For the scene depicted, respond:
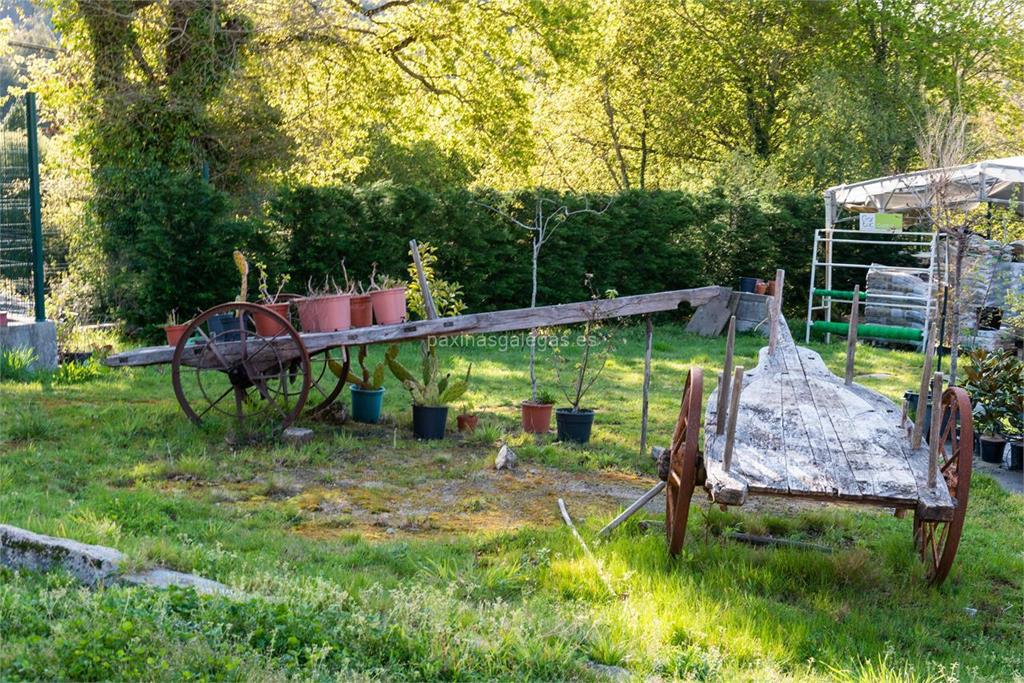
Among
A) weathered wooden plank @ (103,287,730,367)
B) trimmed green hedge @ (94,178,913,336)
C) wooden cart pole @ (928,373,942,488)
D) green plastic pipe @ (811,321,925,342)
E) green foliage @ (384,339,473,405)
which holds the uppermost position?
trimmed green hedge @ (94,178,913,336)

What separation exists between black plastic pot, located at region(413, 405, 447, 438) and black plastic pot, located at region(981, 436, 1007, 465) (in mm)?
4638

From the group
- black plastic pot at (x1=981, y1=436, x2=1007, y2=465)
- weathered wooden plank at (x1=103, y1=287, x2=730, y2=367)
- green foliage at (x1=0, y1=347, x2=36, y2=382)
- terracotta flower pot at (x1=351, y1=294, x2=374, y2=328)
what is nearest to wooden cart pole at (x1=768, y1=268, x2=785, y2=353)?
weathered wooden plank at (x1=103, y1=287, x2=730, y2=367)

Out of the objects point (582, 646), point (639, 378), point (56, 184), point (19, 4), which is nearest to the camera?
point (582, 646)

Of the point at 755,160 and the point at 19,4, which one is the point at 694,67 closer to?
the point at 755,160

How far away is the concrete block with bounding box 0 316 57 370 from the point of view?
10406mm

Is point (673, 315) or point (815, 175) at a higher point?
point (815, 175)

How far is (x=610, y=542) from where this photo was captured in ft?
18.5

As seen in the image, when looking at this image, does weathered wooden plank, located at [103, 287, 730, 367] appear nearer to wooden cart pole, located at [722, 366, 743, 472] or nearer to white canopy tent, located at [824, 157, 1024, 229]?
wooden cart pole, located at [722, 366, 743, 472]

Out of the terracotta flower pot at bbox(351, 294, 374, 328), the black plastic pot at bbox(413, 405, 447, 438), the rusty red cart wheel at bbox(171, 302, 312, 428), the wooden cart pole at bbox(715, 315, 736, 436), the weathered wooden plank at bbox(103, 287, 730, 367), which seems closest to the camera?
the wooden cart pole at bbox(715, 315, 736, 436)

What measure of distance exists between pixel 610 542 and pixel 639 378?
6676 millimetres

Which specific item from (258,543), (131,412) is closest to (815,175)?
(131,412)

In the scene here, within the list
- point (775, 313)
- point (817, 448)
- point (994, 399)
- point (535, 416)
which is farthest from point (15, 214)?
point (994, 399)

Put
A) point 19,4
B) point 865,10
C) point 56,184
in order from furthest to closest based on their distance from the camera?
point 865,10 → point 19,4 → point 56,184

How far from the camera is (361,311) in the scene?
8664mm
